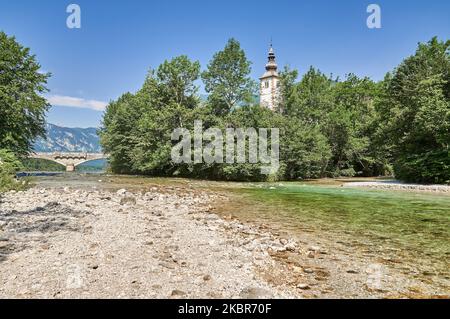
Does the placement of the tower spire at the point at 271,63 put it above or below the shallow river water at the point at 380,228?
above

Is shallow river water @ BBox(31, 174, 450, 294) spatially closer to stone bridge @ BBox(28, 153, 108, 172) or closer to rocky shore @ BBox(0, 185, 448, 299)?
rocky shore @ BBox(0, 185, 448, 299)

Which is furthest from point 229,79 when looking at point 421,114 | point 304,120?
point 421,114

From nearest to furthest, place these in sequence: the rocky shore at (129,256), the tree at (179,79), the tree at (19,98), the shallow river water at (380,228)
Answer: the rocky shore at (129,256) → the shallow river water at (380,228) → the tree at (19,98) → the tree at (179,79)

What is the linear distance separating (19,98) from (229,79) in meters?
25.0

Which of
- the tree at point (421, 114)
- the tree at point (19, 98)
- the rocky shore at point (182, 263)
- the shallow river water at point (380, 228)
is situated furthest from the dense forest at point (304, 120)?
the rocky shore at point (182, 263)

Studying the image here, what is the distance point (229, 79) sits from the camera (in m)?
44.3

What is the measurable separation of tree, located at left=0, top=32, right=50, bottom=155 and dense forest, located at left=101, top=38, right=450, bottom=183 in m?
13.2

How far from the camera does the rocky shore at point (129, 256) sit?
5.29 m

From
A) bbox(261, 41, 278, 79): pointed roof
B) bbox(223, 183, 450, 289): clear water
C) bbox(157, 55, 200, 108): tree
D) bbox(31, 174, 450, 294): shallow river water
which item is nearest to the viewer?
bbox(31, 174, 450, 294): shallow river water

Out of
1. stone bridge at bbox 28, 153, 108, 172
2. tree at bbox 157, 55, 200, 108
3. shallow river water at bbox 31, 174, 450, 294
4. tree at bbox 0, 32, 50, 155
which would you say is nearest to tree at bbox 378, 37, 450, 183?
shallow river water at bbox 31, 174, 450, 294

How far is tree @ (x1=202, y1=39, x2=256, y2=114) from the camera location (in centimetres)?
4394

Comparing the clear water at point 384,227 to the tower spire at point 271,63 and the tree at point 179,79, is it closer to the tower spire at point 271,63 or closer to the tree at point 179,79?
the tree at point 179,79

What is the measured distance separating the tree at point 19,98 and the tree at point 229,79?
20.2 meters
